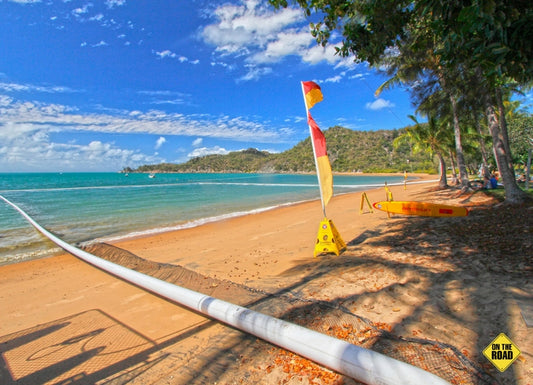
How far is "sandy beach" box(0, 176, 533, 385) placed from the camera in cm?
257

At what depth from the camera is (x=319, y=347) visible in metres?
2.43

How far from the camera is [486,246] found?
5457mm

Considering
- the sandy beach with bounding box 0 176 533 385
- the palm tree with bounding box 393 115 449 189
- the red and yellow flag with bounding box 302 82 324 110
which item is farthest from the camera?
the palm tree with bounding box 393 115 449 189

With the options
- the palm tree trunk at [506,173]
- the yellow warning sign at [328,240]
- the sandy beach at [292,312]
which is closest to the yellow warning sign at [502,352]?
the sandy beach at [292,312]

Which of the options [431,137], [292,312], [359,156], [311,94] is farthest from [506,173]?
[359,156]

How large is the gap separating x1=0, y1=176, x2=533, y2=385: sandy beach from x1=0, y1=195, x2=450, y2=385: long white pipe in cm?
16

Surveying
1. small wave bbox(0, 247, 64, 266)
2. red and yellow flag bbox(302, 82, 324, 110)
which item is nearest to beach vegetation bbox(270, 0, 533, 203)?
red and yellow flag bbox(302, 82, 324, 110)

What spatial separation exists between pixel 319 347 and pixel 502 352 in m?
1.57

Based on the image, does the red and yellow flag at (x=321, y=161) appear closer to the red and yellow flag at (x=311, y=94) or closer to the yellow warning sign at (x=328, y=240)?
the red and yellow flag at (x=311, y=94)

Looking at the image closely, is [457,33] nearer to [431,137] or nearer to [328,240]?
[328,240]

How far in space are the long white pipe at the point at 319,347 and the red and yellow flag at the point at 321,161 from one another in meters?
3.30

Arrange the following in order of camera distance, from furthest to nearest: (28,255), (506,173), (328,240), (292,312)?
(506,173) → (28,255) → (328,240) → (292,312)

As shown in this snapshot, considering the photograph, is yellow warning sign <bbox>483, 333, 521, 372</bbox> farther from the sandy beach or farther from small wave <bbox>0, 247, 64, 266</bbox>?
small wave <bbox>0, 247, 64, 266</bbox>

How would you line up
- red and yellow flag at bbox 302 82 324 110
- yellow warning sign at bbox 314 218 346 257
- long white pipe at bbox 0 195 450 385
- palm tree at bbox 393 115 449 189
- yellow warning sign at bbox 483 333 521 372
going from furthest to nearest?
palm tree at bbox 393 115 449 189, yellow warning sign at bbox 314 218 346 257, red and yellow flag at bbox 302 82 324 110, yellow warning sign at bbox 483 333 521 372, long white pipe at bbox 0 195 450 385
